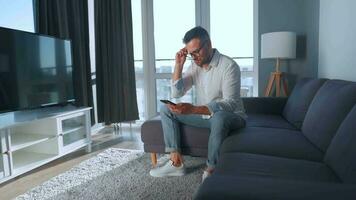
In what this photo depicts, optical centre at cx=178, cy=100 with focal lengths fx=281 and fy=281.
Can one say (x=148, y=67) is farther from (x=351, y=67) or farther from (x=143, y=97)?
(x=351, y=67)

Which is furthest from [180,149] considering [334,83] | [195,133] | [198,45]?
[334,83]

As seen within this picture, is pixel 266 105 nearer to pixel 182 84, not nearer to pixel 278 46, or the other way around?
pixel 278 46

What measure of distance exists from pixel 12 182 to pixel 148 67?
248cm

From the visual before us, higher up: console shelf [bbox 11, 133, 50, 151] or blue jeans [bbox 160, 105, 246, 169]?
blue jeans [bbox 160, 105, 246, 169]

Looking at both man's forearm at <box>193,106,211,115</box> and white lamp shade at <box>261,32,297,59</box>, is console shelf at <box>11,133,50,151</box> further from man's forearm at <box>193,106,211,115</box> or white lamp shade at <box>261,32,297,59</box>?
white lamp shade at <box>261,32,297,59</box>

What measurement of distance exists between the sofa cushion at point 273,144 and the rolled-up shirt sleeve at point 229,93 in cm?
20

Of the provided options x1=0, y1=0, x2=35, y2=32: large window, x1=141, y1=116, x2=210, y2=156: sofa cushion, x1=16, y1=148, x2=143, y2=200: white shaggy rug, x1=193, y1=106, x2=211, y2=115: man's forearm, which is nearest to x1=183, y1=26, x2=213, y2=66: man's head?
x1=193, y1=106, x2=211, y2=115: man's forearm

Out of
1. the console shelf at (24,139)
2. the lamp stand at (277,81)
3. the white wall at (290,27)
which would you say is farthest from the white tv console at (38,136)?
the white wall at (290,27)

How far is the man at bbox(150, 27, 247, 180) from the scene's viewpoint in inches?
75.4

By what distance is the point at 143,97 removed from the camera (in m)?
4.30

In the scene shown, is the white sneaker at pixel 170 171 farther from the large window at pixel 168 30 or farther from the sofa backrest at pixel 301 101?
the large window at pixel 168 30

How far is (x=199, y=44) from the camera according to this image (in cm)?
202

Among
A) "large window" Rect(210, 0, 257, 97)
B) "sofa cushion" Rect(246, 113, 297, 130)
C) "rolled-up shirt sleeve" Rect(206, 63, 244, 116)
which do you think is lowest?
"sofa cushion" Rect(246, 113, 297, 130)

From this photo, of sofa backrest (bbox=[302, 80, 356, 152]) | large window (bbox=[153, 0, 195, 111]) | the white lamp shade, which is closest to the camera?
sofa backrest (bbox=[302, 80, 356, 152])
